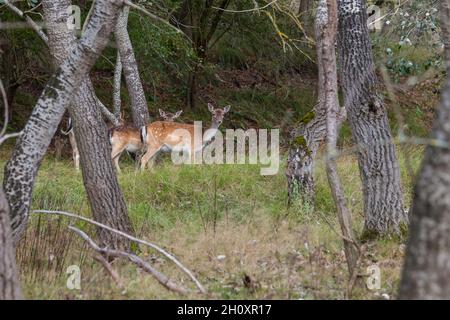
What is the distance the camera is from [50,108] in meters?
6.15

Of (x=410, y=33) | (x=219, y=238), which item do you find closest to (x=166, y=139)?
(x=410, y=33)

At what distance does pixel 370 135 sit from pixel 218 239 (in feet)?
6.71

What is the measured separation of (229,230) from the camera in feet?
30.6

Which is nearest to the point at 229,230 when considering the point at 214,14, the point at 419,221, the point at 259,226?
the point at 259,226

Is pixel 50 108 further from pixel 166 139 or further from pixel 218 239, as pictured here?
pixel 166 139

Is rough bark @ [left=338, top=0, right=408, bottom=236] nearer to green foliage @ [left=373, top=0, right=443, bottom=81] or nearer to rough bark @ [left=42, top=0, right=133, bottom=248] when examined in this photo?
green foliage @ [left=373, top=0, right=443, bottom=81]

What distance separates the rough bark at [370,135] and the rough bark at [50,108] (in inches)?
146

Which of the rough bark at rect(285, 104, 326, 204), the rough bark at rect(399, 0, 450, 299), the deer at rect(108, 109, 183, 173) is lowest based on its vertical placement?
the rough bark at rect(399, 0, 450, 299)

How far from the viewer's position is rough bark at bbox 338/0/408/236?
9.07m

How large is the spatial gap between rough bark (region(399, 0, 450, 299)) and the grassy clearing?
2.63 m

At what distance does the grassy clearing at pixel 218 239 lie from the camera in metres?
6.88

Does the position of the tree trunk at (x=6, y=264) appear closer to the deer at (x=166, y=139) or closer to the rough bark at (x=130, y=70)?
the rough bark at (x=130, y=70)

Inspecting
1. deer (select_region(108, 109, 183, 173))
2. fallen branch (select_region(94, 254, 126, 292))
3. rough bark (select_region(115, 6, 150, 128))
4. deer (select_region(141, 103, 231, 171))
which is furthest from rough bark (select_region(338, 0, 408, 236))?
deer (select_region(108, 109, 183, 173))

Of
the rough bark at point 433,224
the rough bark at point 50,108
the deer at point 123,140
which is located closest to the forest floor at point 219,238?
the deer at point 123,140
